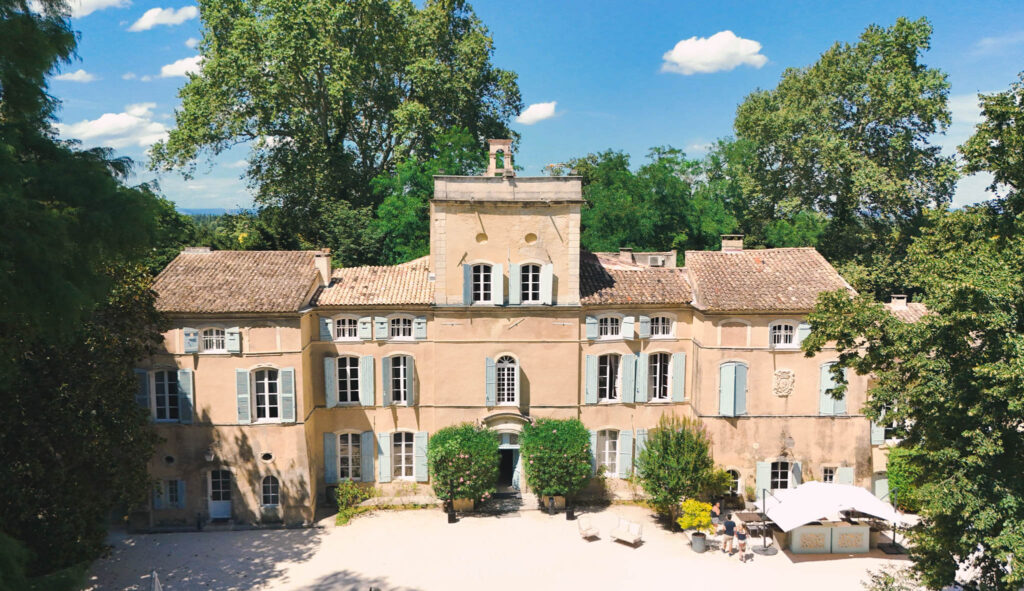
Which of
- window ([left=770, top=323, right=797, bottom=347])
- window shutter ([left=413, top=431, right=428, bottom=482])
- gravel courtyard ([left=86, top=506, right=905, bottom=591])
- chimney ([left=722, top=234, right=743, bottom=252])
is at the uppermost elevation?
chimney ([left=722, top=234, right=743, bottom=252])

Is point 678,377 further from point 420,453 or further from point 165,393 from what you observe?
point 165,393

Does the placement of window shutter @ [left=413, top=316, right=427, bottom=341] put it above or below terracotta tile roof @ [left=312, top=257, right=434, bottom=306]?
below

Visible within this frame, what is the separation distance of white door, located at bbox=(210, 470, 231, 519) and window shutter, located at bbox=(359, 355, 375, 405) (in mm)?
5442

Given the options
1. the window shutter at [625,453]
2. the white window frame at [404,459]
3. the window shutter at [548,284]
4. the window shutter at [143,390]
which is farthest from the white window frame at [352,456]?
the window shutter at [625,453]

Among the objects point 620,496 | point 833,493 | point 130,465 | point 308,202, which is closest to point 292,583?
point 130,465

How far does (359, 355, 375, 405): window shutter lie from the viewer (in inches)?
1042

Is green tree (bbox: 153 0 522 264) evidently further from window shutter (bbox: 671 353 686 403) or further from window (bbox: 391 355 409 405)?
window shutter (bbox: 671 353 686 403)

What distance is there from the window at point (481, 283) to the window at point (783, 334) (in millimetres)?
10568

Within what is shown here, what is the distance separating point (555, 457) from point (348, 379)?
8.27 m

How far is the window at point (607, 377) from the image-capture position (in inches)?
1082

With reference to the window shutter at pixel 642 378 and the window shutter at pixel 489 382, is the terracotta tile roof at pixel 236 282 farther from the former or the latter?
the window shutter at pixel 642 378

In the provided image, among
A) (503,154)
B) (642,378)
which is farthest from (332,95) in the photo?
(642,378)

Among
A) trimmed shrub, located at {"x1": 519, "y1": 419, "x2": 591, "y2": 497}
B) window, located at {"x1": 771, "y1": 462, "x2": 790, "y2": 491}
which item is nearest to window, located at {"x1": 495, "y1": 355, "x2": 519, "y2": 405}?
trimmed shrub, located at {"x1": 519, "y1": 419, "x2": 591, "y2": 497}

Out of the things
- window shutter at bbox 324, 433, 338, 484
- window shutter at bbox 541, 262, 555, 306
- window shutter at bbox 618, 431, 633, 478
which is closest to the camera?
window shutter at bbox 541, 262, 555, 306
